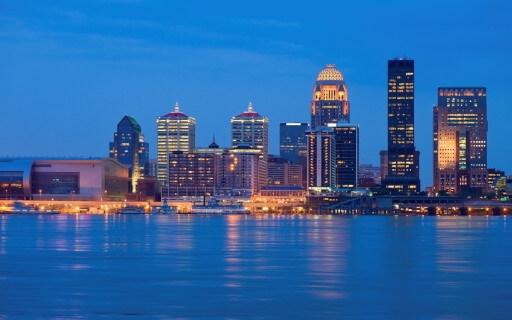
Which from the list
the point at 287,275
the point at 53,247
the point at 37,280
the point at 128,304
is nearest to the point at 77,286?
the point at 37,280

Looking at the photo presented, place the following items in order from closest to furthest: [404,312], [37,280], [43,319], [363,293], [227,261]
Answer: [43,319]
[404,312]
[363,293]
[37,280]
[227,261]

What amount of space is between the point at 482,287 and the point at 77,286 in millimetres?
17695

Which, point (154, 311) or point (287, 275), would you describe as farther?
point (287, 275)

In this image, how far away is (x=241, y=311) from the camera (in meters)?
42.8

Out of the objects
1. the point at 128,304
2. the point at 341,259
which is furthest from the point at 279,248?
the point at 128,304

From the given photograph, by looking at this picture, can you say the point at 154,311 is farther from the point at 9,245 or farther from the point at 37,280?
the point at 9,245

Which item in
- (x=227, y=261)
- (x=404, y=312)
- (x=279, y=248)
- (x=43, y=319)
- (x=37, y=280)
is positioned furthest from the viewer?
(x=279, y=248)

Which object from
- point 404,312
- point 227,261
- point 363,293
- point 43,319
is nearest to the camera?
point 43,319

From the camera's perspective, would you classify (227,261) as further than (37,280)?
Yes

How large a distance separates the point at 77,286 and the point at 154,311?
9924 mm

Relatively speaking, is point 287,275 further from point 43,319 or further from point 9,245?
point 9,245

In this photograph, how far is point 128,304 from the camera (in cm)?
4478

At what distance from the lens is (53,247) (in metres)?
84.4

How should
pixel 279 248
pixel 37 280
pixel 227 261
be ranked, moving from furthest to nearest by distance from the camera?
pixel 279 248, pixel 227 261, pixel 37 280
